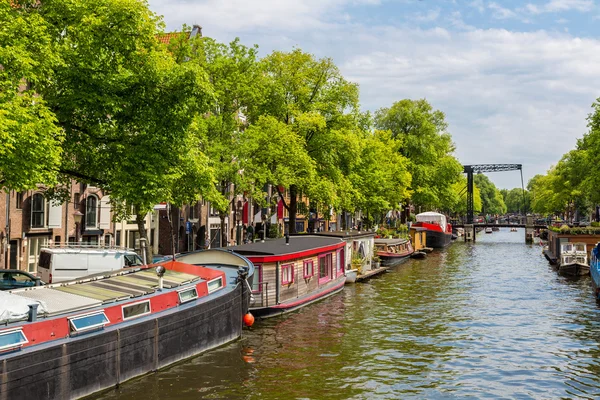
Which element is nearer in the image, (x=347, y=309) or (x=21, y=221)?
(x=347, y=309)

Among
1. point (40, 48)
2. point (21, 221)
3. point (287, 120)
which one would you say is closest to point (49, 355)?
point (40, 48)

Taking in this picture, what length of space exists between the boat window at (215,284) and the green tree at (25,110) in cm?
667

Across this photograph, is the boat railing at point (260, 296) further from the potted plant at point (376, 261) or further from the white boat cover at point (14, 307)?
the potted plant at point (376, 261)

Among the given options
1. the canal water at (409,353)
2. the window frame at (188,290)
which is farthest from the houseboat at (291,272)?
the window frame at (188,290)

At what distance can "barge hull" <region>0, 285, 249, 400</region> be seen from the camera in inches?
528

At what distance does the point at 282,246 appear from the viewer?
107 feet

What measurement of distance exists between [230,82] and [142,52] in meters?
13.6

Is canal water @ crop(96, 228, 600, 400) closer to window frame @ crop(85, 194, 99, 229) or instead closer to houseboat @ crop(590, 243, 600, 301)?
houseboat @ crop(590, 243, 600, 301)

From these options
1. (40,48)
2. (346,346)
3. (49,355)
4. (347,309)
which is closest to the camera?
(49,355)

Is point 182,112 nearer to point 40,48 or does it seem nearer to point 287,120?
point 40,48

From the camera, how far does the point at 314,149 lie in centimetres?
5366

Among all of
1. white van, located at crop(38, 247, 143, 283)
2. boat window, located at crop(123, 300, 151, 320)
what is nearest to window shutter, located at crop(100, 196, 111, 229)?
white van, located at crop(38, 247, 143, 283)

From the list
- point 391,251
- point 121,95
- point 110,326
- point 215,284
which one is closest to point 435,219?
point 391,251

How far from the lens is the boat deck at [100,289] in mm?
16667
